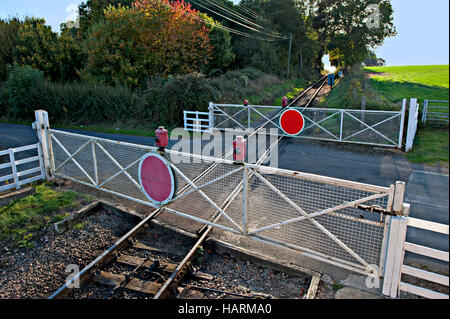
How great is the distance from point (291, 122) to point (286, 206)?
6846mm

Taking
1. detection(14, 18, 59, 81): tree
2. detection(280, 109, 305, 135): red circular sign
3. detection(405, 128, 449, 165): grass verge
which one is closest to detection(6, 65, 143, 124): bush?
detection(14, 18, 59, 81): tree

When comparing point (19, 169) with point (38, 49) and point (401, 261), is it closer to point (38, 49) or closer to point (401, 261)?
point (401, 261)

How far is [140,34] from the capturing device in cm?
2008

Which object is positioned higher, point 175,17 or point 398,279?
point 175,17

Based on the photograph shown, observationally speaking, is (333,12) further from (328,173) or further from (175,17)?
(328,173)

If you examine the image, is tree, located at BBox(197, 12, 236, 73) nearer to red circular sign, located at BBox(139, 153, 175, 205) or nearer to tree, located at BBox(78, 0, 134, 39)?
tree, located at BBox(78, 0, 134, 39)

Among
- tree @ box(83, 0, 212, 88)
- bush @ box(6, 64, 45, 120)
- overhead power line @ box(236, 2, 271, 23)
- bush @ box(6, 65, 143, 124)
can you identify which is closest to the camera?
bush @ box(6, 65, 143, 124)

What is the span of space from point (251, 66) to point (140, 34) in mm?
14776

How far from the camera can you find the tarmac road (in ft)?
18.6

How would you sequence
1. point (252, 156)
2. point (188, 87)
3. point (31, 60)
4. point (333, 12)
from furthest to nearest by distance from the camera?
point (333, 12) < point (31, 60) < point (188, 87) < point (252, 156)

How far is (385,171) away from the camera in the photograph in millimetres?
8812

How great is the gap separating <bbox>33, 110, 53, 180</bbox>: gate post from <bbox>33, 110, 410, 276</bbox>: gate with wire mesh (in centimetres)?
5

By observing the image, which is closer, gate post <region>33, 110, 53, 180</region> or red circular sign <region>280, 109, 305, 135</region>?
gate post <region>33, 110, 53, 180</region>

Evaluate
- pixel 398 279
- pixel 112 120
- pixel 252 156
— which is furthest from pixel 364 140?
pixel 112 120
